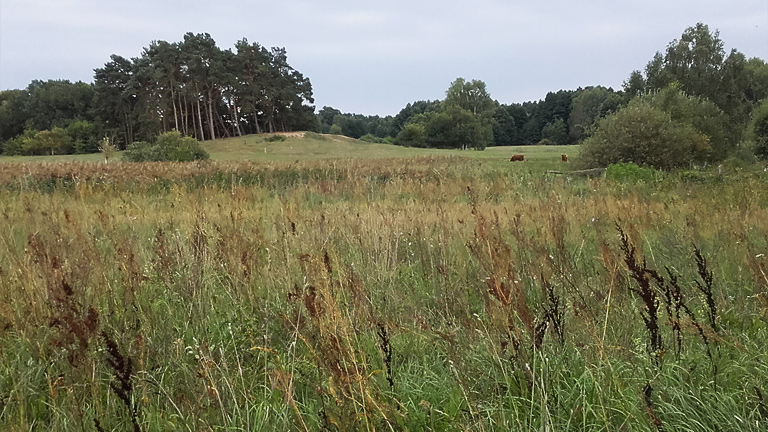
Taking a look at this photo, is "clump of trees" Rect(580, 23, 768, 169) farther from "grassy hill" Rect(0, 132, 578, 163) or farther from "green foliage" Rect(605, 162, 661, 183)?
"grassy hill" Rect(0, 132, 578, 163)

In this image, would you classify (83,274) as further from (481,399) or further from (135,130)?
(135,130)

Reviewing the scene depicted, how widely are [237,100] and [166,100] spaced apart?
30.0 ft

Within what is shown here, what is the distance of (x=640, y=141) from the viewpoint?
719 inches

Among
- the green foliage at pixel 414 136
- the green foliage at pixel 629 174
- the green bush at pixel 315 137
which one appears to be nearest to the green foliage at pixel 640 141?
the green foliage at pixel 629 174

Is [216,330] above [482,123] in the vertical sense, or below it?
below

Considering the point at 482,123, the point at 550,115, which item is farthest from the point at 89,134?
the point at 550,115

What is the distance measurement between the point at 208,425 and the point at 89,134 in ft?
206

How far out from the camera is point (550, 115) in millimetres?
102875

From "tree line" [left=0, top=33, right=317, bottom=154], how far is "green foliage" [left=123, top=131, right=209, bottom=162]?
20.0 metres

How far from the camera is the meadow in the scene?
1.67 metres

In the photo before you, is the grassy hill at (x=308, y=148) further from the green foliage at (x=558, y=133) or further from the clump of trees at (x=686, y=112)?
the green foliage at (x=558, y=133)

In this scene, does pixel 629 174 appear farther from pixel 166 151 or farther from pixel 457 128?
pixel 457 128

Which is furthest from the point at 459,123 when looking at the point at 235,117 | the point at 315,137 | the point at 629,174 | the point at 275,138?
the point at 629,174

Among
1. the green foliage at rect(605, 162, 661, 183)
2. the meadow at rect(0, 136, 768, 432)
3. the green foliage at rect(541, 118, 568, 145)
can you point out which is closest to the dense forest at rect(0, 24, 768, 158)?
the green foliage at rect(605, 162, 661, 183)
